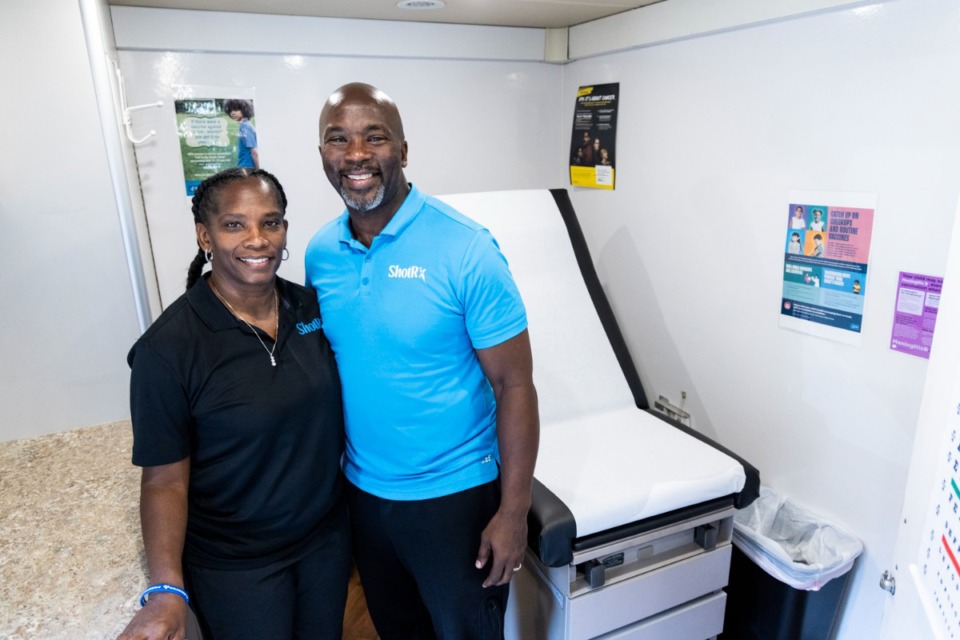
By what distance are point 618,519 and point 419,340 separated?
0.67 m

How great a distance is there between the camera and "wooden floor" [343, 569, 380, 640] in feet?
6.35

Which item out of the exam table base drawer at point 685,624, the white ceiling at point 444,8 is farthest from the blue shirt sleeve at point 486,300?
the white ceiling at point 444,8

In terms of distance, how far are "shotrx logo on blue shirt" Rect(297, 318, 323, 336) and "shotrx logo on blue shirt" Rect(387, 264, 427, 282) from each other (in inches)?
7.2

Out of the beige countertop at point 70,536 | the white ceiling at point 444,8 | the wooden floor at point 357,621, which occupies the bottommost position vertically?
the wooden floor at point 357,621

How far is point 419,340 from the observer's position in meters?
1.16

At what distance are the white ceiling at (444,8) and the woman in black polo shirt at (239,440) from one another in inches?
39.8

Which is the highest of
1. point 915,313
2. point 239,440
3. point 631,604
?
point 915,313

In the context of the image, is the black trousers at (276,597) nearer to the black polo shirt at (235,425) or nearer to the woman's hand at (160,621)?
the black polo shirt at (235,425)

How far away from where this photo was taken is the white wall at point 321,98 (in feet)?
6.50

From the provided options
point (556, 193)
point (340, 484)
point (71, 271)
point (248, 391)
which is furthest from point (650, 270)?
point (71, 271)

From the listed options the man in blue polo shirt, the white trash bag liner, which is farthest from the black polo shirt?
the white trash bag liner

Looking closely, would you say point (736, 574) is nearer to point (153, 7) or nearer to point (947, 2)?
point (947, 2)

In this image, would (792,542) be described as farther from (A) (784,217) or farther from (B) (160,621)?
(B) (160,621)

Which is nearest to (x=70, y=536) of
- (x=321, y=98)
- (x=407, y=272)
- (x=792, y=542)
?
(x=407, y=272)
